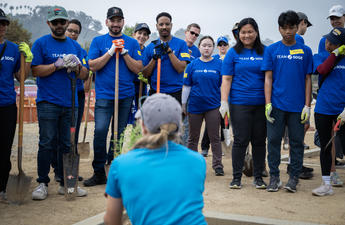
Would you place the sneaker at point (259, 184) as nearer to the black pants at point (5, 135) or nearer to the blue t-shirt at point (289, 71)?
the blue t-shirt at point (289, 71)

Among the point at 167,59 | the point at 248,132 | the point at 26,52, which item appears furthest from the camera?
the point at 167,59

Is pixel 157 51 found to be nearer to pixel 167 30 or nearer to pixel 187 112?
pixel 167 30

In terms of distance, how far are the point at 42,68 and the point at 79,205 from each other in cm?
169

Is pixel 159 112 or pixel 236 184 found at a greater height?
pixel 159 112

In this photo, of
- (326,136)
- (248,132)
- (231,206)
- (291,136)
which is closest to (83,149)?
(248,132)

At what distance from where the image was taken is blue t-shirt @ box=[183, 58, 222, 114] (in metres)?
6.79

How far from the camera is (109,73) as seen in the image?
18.7 feet

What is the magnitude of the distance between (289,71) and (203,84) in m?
1.83

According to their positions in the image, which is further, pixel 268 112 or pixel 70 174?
pixel 268 112

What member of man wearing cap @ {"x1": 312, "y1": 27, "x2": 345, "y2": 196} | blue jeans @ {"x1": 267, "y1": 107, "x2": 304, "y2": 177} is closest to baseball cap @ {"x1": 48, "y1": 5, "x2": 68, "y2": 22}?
blue jeans @ {"x1": 267, "y1": 107, "x2": 304, "y2": 177}

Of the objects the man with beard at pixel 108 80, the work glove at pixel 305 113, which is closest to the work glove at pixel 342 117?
the work glove at pixel 305 113

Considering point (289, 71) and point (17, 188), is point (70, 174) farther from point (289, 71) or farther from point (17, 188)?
point (289, 71)

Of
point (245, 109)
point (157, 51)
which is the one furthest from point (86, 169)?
point (245, 109)

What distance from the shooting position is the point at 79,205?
467cm
